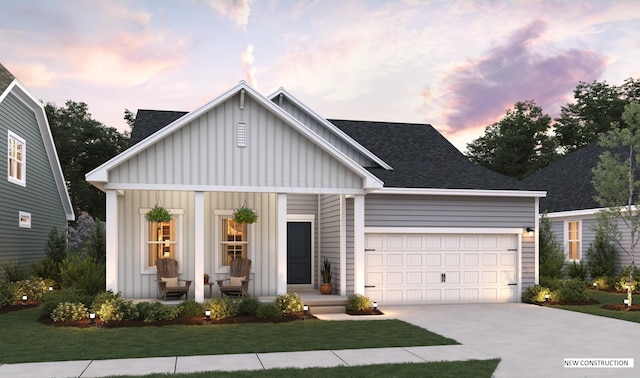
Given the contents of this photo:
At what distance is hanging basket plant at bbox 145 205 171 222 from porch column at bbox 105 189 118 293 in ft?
3.67

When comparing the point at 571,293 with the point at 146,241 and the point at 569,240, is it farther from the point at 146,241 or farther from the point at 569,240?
the point at 146,241

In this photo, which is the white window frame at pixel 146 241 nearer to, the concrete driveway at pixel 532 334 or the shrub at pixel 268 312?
the shrub at pixel 268 312

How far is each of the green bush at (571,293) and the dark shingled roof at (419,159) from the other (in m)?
2.96

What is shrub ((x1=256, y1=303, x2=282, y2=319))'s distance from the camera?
41.6 feet

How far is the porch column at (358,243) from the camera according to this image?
14416mm

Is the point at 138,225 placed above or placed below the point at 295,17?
below

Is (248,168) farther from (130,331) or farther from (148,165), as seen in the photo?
(130,331)

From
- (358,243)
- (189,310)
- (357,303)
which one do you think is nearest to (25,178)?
(189,310)

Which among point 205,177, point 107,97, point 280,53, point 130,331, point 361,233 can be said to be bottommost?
point 130,331

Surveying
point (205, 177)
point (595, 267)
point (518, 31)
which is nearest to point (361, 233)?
point (205, 177)

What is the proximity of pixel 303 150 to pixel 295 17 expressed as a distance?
7.28 m

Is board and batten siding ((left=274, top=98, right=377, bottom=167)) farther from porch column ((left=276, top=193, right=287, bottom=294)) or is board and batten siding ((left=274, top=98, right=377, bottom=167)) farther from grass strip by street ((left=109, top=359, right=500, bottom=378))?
grass strip by street ((left=109, top=359, right=500, bottom=378))

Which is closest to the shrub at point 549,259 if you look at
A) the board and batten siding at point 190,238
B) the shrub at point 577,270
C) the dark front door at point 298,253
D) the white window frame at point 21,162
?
the shrub at point 577,270

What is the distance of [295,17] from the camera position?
19.6m
